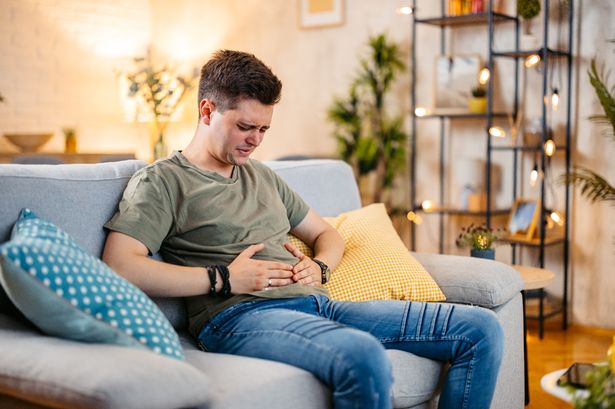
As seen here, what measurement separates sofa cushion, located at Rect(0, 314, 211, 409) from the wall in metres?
3.14

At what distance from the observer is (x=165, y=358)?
1.53 metres

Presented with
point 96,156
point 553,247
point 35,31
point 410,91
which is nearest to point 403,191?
point 410,91

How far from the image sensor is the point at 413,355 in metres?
2.09

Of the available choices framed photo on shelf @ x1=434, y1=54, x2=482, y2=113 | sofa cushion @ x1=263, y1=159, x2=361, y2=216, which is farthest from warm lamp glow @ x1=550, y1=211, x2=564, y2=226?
sofa cushion @ x1=263, y1=159, x2=361, y2=216

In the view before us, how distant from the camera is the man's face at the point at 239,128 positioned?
6.97ft

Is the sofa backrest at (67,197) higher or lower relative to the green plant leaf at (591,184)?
higher

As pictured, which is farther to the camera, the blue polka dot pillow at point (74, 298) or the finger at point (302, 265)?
the finger at point (302, 265)

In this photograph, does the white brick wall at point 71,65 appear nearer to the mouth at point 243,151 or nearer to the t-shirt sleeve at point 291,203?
the t-shirt sleeve at point 291,203

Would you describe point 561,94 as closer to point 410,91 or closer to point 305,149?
point 410,91

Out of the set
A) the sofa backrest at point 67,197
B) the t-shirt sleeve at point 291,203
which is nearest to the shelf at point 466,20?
the t-shirt sleeve at point 291,203

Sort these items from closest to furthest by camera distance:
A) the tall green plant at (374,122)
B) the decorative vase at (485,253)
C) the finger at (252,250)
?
the finger at (252,250) → the decorative vase at (485,253) → the tall green plant at (374,122)

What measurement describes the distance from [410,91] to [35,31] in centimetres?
254

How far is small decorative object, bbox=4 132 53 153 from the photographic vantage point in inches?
193

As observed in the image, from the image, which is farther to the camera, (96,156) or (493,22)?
(96,156)
